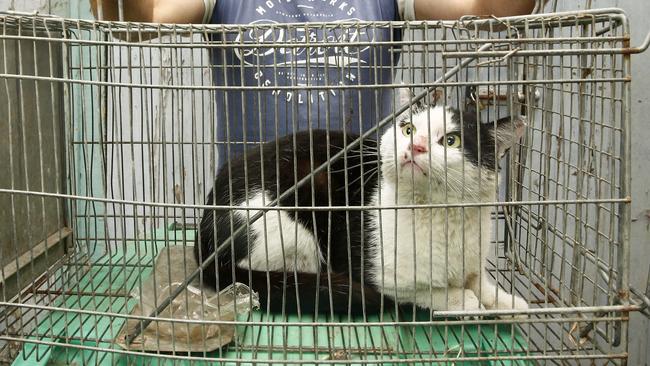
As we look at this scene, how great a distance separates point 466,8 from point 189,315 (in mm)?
1305

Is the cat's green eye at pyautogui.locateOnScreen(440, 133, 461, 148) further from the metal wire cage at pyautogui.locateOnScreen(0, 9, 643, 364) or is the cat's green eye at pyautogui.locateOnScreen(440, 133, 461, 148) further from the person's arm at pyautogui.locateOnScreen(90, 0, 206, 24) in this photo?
the person's arm at pyautogui.locateOnScreen(90, 0, 206, 24)

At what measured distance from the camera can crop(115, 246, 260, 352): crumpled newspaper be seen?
1210 millimetres

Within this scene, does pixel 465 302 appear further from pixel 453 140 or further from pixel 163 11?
pixel 163 11

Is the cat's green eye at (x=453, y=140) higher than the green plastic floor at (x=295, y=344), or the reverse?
the cat's green eye at (x=453, y=140)

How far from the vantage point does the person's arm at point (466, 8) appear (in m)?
1.73

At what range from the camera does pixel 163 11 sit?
2039 millimetres

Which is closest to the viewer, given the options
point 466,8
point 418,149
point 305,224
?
point 418,149

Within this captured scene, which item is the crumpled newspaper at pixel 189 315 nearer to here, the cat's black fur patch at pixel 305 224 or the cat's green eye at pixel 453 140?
the cat's black fur patch at pixel 305 224

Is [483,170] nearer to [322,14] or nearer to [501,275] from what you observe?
[501,275]

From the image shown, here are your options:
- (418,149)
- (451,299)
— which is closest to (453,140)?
(418,149)

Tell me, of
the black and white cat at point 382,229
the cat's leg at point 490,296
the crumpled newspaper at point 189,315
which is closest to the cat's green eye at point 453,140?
the black and white cat at point 382,229

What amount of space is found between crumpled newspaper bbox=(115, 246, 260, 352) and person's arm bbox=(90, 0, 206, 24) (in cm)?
85

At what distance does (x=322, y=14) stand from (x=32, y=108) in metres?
0.93

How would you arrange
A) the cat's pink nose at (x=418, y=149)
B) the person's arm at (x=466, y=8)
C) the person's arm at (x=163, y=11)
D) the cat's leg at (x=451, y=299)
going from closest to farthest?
Result: the cat's pink nose at (x=418, y=149) → the cat's leg at (x=451, y=299) → the person's arm at (x=466, y=8) → the person's arm at (x=163, y=11)
